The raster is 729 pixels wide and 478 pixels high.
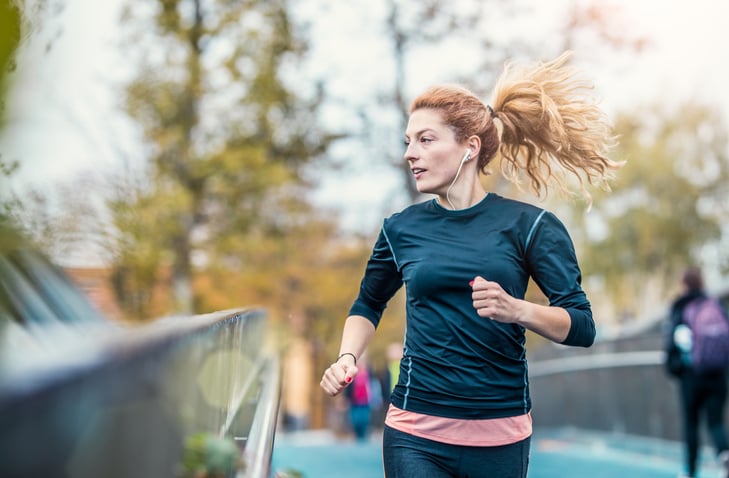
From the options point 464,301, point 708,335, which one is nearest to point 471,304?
point 464,301

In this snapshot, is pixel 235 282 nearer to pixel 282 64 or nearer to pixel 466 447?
pixel 282 64

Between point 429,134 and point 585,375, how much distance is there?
1519 cm

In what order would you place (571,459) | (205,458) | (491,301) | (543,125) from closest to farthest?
1. (205,458)
2. (491,301)
3. (543,125)
4. (571,459)

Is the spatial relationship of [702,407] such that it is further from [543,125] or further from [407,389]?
[407,389]

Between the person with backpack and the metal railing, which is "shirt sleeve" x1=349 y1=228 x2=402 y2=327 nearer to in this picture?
the metal railing

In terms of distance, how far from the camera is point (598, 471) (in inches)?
484

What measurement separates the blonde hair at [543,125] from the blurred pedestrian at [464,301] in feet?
0.03

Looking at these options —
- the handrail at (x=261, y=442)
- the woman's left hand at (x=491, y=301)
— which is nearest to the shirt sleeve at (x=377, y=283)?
the handrail at (x=261, y=442)

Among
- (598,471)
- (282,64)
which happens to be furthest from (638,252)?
(598,471)

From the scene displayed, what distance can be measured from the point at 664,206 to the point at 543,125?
122ft

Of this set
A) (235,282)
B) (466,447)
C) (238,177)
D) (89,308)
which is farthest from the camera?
(235,282)

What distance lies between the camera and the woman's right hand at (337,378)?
11.6 feet

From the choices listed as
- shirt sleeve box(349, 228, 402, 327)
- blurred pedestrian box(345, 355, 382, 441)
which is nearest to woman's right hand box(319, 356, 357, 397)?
shirt sleeve box(349, 228, 402, 327)

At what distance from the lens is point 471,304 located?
11.6ft
